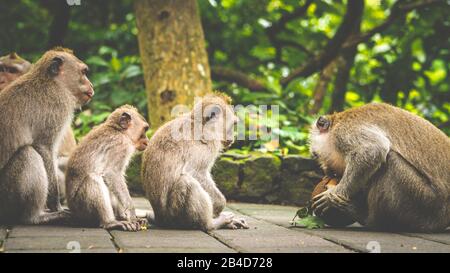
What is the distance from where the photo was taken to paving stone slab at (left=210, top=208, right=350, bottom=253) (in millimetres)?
3873

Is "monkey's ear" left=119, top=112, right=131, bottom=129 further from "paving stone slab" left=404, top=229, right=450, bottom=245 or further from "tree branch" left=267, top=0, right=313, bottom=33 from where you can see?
"tree branch" left=267, top=0, right=313, bottom=33

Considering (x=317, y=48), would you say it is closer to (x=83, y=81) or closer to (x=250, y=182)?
(x=250, y=182)

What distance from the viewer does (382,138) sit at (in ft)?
16.7

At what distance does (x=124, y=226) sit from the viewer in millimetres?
4770

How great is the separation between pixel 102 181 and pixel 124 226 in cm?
49

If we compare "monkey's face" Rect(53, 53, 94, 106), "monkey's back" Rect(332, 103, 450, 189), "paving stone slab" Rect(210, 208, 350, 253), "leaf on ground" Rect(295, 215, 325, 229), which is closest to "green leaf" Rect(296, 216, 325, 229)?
"leaf on ground" Rect(295, 215, 325, 229)

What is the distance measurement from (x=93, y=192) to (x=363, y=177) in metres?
2.45

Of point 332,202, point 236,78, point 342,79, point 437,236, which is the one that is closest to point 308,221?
point 332,202

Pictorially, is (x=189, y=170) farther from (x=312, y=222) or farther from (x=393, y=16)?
(x=393, y=16)

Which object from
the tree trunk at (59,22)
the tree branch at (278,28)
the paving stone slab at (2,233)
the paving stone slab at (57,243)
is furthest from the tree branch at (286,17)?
the paving stone slab at (57,243)

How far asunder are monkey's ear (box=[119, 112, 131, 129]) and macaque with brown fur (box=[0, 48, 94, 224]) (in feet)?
1.46

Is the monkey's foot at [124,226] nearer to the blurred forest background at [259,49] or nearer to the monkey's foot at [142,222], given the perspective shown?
the monkey's foot at [142,222]

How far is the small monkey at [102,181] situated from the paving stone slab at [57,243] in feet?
2.13
